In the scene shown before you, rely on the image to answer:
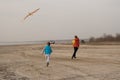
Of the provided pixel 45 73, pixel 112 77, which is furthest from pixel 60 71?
pixel 112 77

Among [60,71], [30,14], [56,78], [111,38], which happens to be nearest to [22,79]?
[56,78]

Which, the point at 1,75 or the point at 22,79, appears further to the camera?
the point at 1,75

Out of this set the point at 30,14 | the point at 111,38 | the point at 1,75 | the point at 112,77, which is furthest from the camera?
the point at 111,38

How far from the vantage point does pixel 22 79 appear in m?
17.6

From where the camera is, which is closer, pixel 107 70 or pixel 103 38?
pixel 107 70

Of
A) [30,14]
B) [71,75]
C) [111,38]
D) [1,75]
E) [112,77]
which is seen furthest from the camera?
[111,38]

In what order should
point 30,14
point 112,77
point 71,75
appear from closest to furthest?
point 112,77 < point 71,75 < point 30,14

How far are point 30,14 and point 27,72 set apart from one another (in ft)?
71.6

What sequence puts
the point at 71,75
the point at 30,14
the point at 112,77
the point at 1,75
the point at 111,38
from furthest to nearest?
the point at 111,38 → the point at 30,14 → the point at 1,75 → the point at 71,75 → the point at 112,77

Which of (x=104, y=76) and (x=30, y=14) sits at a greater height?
(x=30, y=14)

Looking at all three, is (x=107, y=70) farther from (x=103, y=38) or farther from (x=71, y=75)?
(x=103, y=38)

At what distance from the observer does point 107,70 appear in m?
19.6

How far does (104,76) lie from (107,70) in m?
2.36

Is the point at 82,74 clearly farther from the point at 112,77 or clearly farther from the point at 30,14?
the point at 30,14
